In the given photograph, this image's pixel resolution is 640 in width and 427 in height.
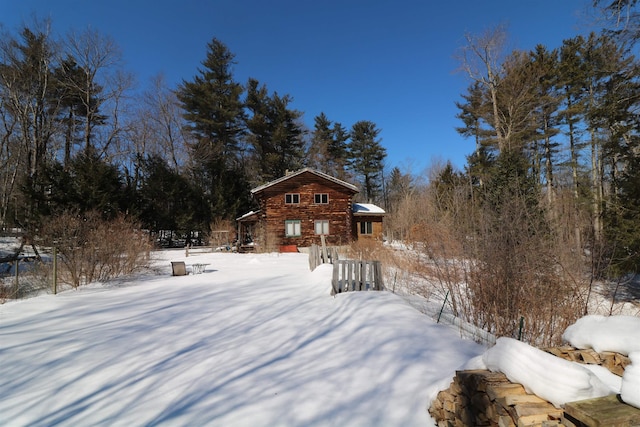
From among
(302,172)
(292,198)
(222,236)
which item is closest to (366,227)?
(292,198)

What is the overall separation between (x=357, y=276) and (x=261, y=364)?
11.7 feet

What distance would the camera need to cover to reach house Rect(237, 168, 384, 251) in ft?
76.6

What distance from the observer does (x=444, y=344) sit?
4137mm

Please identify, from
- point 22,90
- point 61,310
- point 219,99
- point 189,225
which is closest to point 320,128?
point 219,99

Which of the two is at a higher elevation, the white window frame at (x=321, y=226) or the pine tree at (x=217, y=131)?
the pine tree at (x=217, y=131)

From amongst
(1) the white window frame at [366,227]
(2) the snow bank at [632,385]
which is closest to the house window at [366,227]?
(1) the white window frame at [366,227]

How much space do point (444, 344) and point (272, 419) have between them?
2.40m

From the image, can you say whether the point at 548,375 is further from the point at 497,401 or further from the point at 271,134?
the point at 271,134

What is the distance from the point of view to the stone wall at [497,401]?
6.67 ft

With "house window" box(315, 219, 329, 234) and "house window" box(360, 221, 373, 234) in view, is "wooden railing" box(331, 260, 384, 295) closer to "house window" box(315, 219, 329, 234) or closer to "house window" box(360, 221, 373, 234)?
"house window" box(315, 219, 329, 234)

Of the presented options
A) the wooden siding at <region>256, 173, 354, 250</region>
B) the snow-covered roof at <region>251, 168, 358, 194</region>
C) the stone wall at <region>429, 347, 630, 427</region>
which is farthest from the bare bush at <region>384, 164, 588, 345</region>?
the snow-covered roof at <region>251, 168, 358, 194</region>

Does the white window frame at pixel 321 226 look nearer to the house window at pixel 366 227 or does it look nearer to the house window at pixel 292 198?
the house window at pixel 292 198

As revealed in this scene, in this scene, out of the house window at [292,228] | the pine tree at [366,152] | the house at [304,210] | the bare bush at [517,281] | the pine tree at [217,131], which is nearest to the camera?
the bare bush at [517,281]

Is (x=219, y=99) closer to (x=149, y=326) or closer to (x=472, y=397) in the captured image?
(x=149, y=326)
